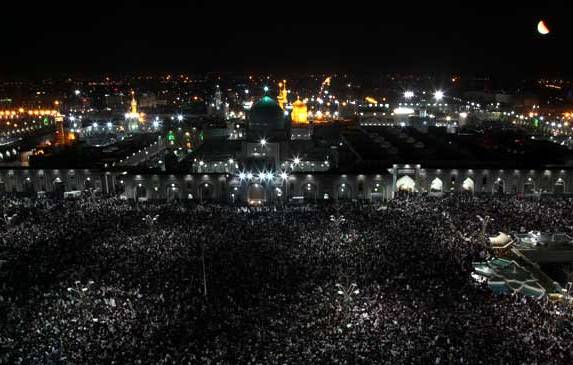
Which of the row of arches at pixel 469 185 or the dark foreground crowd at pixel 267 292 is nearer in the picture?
the dark foreground crowd at pixel 267 292

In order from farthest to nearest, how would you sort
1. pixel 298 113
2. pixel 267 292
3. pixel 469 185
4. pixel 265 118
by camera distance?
pixel 298 113 < pixel 265 118 < pixel 469 185 < pixel 267 292

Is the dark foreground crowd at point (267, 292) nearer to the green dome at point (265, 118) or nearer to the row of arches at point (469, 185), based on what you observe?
the row of arches at point (469, 185)

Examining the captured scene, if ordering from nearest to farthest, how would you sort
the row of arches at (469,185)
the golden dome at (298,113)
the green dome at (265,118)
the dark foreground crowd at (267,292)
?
the dark foreground crowd at (267,292), the row of arches at (469,185), the green dome at (265,118), the golden dome at (298,113)

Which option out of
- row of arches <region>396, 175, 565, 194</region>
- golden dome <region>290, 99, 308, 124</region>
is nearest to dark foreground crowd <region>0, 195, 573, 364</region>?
row of arches <region>396, 175, 565, 194</region>

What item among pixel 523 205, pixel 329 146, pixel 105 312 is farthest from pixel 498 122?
pixel 105 312

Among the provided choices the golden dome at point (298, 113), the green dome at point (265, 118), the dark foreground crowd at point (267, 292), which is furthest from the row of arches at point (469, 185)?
the golden dome at point (298, 113)

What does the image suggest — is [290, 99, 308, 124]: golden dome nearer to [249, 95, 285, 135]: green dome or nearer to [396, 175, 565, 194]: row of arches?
[249, 95, 285, 135]: green dome

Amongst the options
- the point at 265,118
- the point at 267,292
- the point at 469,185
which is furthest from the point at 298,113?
the point at 267,292

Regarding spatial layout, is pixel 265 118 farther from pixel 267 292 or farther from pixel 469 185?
pixel 267 292
